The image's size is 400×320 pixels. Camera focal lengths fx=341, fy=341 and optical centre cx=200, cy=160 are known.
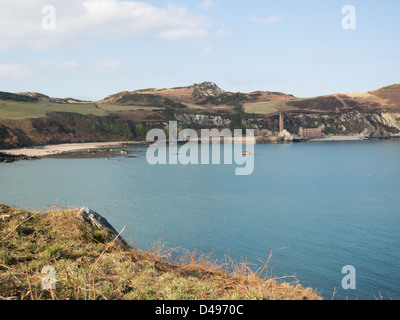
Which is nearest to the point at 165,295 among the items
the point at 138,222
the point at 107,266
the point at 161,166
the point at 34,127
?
the point at 107,266

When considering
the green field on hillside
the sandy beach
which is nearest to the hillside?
the green field on hillside

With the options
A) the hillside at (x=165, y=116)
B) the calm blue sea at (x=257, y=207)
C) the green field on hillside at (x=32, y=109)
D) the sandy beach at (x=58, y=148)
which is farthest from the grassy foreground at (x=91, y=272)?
the green field on hillside at (x=32, y=109)

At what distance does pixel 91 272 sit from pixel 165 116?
480ft

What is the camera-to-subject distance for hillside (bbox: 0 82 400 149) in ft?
357

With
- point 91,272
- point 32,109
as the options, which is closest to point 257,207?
point 91,272

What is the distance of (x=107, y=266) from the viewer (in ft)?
28.3

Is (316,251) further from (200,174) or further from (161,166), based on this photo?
(161,166)

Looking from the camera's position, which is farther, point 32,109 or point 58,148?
point 32,109

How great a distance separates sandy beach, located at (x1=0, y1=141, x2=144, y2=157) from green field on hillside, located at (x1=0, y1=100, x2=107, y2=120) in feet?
64.3

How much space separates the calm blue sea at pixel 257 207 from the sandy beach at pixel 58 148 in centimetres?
1251

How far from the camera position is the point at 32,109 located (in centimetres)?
12162

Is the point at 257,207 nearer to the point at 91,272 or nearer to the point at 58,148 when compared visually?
the point at 91,272

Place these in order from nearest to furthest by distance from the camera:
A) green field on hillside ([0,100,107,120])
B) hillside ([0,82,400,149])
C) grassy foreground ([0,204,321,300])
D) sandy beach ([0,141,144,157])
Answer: grassy foreground ([0,204,321,300]) < sandy beach ([0,141,144,157]) < hillside ([0,82,400,149]) < green field on hillside ([0,100,107,120])

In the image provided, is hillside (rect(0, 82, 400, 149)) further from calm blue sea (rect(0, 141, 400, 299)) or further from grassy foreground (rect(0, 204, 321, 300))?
grassy foreground (rect(0, 204, 321, 300))
